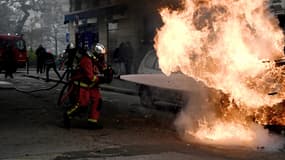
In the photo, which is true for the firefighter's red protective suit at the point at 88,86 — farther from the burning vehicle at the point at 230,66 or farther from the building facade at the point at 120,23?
the building facade at the point at 120,23

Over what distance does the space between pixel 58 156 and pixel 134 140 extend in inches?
65.7

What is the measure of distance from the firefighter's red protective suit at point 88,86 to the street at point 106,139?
0.44 metres

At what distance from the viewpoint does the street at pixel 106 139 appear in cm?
723

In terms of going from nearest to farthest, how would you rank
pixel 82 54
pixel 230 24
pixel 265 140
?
1. pixel 265 140
2. pixel 230 24
3. pixel 82 54

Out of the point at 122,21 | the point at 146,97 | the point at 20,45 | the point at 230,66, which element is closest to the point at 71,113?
the point at 230,66

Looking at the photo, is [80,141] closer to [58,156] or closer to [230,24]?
[58,156]

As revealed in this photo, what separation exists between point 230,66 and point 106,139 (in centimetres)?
246

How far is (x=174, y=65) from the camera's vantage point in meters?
9.65

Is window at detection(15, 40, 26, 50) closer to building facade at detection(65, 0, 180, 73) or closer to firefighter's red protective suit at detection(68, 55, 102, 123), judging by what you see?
building facade at detection(65, 0, 180, 73)

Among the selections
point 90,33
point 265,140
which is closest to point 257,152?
point 265,140

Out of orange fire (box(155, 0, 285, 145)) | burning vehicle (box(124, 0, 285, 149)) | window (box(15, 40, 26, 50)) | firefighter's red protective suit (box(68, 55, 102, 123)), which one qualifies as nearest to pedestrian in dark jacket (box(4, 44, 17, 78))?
window (box(15, 40, 26, 50))

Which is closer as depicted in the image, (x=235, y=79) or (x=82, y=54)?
(x=235, y=79)

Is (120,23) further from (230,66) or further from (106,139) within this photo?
(106,139)

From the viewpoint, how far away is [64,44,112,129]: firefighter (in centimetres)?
921
